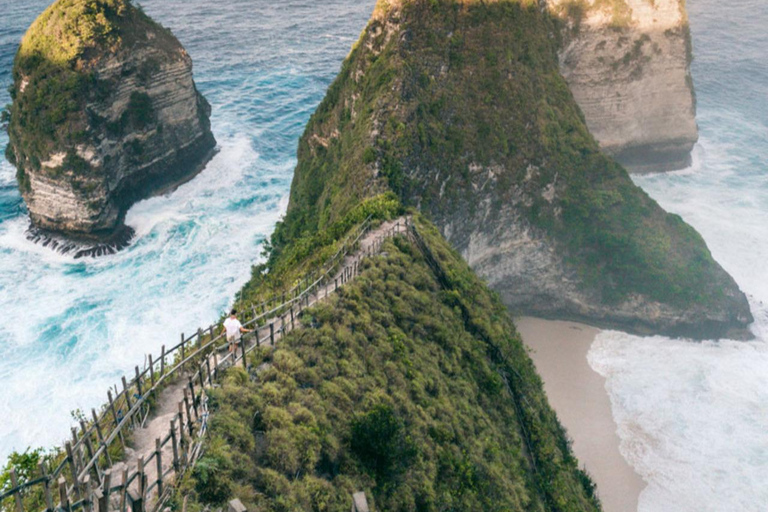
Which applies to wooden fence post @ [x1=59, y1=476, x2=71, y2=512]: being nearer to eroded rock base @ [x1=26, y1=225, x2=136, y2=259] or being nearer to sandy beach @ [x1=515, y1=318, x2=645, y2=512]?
sandy beach @ [x1=515, y1=318, x2=645, y2=512]

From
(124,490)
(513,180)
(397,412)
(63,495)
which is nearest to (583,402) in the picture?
(513,180)

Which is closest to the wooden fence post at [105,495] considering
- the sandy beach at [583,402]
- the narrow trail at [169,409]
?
the narrow trail at [169,409]

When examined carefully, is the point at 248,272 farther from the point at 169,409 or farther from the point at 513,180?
the point at 169,409

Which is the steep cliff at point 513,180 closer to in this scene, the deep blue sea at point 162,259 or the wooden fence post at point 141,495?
the deep blue sea at point 162,259

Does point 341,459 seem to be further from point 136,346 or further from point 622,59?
point 622,59

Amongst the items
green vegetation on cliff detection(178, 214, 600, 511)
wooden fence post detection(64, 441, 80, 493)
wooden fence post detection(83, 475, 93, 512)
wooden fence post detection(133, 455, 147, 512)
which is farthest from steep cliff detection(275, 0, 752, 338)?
wooden fence post detection(83, 475, 93, 512)

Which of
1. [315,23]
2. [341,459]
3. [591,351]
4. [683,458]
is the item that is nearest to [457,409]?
[341,459]
